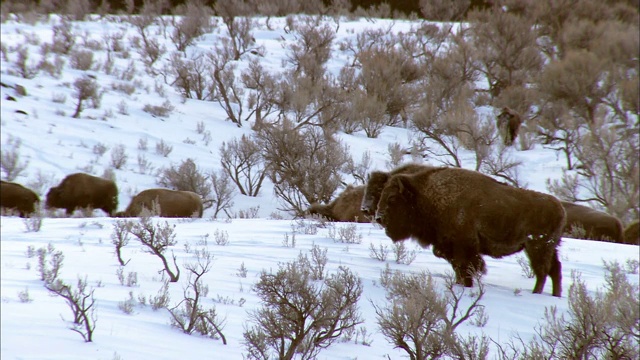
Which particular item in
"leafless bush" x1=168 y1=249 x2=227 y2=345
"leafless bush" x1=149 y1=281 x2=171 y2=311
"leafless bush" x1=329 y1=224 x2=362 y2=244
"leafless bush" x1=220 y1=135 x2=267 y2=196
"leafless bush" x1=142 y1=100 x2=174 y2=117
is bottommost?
"leafless bush" x1=168 y1=249 x2=227 y2=345

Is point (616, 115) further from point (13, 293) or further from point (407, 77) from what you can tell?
point (13, 293)

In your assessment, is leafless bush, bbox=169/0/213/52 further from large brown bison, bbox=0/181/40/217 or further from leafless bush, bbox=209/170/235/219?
large brown bison, bbox=0/181/40/217

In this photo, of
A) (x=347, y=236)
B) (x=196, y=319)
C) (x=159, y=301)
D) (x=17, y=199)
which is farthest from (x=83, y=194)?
(x=196, y=319)

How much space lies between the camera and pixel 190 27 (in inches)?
1458

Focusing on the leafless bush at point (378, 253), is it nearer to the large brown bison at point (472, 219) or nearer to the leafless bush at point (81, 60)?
the large brown bison at point (472, 219)

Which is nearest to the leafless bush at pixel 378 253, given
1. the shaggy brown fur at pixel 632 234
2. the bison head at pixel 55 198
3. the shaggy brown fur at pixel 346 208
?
the shaggy brown fur at pixel 346 208

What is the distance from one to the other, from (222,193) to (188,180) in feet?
4.23

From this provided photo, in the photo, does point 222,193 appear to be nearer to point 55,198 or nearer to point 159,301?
point 55,198

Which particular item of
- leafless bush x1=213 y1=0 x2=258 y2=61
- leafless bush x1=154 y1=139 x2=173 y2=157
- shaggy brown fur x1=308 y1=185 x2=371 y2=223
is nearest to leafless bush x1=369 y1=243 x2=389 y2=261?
shaggy brown fur x1=308 y1=185 x2=371 y2=223

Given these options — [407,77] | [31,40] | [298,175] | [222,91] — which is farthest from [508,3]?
[298,175]

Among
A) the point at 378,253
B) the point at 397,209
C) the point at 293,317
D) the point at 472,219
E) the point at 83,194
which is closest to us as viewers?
the point at 293,317

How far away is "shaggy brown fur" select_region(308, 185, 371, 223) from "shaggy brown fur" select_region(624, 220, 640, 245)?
244 inches

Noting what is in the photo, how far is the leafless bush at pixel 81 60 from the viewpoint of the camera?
29.4 metres

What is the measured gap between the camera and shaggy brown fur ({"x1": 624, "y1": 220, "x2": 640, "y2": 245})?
556 inches
